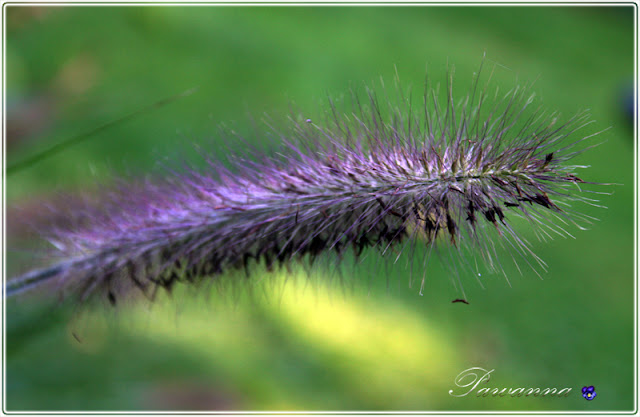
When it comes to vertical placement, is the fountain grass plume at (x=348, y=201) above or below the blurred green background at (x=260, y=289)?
below

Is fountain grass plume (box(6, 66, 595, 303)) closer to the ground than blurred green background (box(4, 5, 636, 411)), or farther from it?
closer to the ground

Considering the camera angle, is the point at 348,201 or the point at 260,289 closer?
the point at 348,201

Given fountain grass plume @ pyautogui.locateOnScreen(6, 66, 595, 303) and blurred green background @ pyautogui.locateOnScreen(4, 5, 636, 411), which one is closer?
fountain grass plume @ pyautogui.locateOnScreen(6, 66, 595, 303)

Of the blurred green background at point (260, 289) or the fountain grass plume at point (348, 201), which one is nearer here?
the fountain grass plume at point (348, 201)

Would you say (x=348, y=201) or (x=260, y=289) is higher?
(x=260, y=289)
